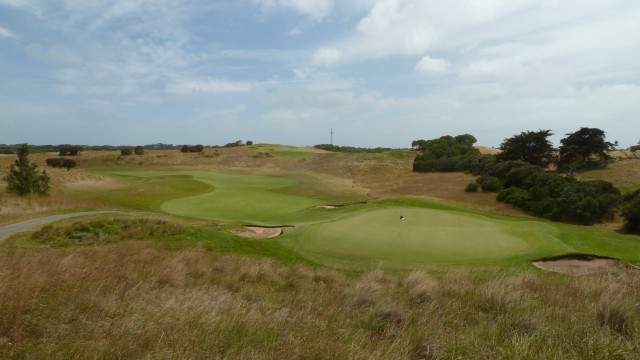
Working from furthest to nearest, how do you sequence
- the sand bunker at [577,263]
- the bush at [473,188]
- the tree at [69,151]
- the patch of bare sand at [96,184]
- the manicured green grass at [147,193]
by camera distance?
the tree at [69,151], the bush at [473,188], the patch of bare sand at [96,184], the manicured green grass at [147,193], the sand bunker at [577,263]

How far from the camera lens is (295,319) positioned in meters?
4.92

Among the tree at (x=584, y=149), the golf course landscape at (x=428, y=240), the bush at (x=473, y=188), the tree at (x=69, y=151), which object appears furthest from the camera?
the tree at (x=69, y=151)

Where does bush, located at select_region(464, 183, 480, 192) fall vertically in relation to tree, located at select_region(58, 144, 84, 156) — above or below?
below

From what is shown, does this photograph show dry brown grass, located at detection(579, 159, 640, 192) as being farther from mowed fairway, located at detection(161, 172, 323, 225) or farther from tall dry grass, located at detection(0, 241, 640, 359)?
tall dry grass, located at detection(0, 241, 640, 359)

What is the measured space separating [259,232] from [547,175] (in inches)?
1305

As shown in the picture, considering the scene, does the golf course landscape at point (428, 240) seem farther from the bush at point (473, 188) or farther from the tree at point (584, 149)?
the tree at point (584, 149)

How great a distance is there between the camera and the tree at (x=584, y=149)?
57656mm

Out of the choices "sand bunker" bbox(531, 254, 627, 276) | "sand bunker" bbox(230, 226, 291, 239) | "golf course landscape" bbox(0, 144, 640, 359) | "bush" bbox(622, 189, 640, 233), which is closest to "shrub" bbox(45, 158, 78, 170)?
"golf course landscape" bbox(0, 144, 640, 359)

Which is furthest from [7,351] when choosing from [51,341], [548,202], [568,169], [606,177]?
[568,169]

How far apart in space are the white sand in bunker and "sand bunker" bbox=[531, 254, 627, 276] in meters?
11.6

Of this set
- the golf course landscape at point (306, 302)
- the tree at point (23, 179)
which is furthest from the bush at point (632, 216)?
the tree at point (23, 179)

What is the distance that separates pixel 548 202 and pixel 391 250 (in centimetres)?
2513

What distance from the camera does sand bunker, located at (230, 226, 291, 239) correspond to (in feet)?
68.1

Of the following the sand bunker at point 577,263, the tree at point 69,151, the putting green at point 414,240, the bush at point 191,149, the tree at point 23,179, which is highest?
the bush at point 191,149
